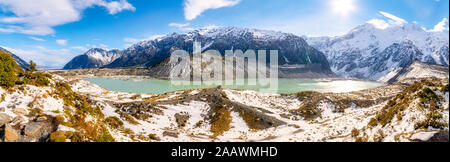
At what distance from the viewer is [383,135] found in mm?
14383

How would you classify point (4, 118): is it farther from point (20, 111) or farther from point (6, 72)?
point (6, 72)

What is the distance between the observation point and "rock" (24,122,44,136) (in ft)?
38.4

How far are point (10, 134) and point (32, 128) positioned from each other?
943 mm

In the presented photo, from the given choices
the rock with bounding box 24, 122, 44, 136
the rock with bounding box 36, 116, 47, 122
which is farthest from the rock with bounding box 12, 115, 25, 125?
the rock with bounding box 36, 116, 47, 122

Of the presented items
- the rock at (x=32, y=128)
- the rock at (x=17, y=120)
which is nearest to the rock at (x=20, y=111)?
the rock at (x=17, y=120)

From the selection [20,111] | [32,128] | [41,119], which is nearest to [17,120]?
[41,119]

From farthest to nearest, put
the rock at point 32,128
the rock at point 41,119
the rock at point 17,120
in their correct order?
the rock at point 41,119 < the rock at point 17,120 < the rock at point 32,128

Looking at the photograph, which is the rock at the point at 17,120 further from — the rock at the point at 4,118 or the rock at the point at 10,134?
the rock at the point at 10,134

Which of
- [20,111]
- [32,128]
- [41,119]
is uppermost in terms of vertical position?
[20,111]

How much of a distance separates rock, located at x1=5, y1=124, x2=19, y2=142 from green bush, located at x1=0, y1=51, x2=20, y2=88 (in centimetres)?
554

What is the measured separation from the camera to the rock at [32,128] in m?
11.7

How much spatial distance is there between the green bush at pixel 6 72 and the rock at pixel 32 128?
18.2 ft

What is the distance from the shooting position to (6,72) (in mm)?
15094
